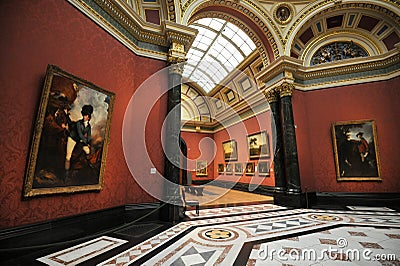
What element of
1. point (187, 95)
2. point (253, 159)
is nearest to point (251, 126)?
point (253, 159)

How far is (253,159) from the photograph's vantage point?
11.5 m

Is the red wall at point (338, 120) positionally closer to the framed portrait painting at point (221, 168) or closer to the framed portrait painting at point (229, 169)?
the framed portrait painting at point (229, 169)

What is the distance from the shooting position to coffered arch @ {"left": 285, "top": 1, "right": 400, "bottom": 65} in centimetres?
727

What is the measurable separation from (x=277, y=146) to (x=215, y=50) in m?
7.59

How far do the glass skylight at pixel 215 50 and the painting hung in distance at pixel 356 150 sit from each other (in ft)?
20.1

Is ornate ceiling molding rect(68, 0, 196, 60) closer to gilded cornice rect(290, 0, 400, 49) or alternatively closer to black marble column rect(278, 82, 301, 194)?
black marble column rect(278, 82, 301, 194)

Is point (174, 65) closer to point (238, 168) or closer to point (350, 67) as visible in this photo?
point (350, 67)

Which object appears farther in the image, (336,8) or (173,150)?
(336,8)

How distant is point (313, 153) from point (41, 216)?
904 centimetres

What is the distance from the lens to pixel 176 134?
555 centimetres

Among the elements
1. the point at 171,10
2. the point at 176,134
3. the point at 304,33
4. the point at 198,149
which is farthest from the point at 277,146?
the point at 198,149

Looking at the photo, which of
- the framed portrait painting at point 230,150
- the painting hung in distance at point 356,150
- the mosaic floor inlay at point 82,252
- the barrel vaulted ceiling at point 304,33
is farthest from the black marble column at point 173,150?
the framed portrait painting at point 230,150

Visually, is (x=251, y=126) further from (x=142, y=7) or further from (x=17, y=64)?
(x=17, y=64)

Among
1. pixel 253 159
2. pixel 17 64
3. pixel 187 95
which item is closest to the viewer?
pixel 17 64
